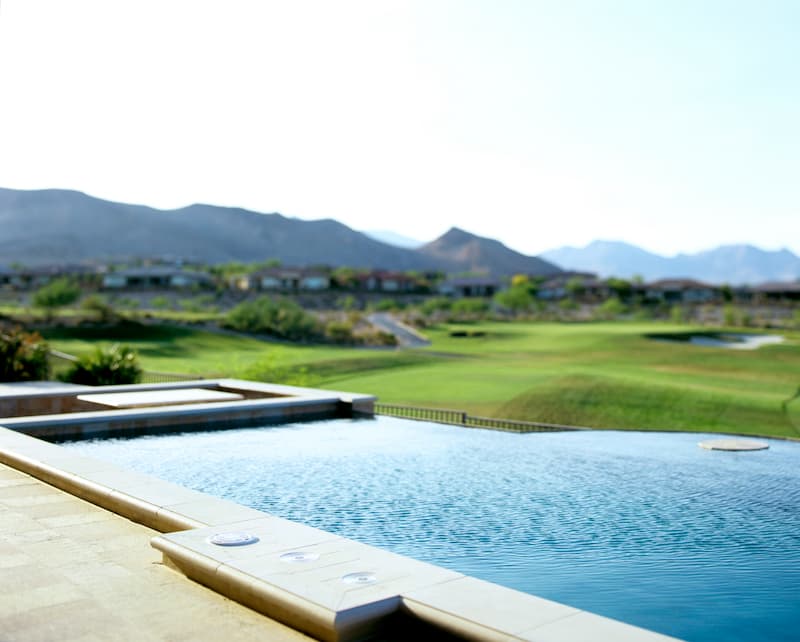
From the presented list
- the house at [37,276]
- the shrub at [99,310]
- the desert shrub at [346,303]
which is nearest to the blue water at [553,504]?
the shrub at [99,310]

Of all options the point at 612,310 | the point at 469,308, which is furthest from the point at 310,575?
the point at 612,310

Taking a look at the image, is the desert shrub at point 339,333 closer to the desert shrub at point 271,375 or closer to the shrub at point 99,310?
the shrub at point 99,310

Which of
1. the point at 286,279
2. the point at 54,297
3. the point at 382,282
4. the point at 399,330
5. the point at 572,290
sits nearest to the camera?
the point at 54,297

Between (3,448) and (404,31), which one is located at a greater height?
(404,31)

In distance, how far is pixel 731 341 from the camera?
53906 mm

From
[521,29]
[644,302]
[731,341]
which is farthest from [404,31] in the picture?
[644,302]

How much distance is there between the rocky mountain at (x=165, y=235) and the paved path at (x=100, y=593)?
466 feet

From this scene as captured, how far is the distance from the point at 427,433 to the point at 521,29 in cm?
982

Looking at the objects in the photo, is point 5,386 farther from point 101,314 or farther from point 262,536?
point 101,314

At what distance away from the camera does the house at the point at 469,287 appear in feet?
363

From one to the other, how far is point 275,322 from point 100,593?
48.8 meters

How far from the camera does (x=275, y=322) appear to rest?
5375cm

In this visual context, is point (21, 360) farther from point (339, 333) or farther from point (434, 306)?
point (434, 306)

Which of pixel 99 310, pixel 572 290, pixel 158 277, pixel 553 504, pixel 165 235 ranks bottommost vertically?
pixel 553 504
